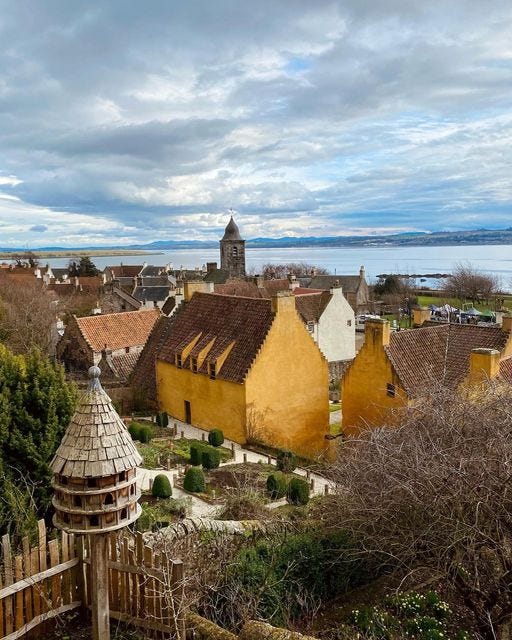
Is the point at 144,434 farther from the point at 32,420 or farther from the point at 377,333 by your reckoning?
the point at 32,420

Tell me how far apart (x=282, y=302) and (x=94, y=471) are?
1991 cm

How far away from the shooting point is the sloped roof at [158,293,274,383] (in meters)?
26.0

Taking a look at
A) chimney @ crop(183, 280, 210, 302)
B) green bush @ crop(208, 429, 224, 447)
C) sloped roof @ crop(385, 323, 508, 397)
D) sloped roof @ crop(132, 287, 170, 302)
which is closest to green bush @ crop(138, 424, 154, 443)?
green bush @ crop(208, 429, 224, 447)

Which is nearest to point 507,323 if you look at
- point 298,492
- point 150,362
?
point 298,492

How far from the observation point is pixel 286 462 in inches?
831

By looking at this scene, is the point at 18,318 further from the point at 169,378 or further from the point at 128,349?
the point at 169,378

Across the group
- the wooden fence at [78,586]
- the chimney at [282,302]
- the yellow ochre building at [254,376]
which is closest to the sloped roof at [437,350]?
the yellow ochre building at [254,376]

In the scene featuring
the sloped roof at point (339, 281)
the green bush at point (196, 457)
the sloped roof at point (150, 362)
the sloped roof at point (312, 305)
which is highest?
the sloped roof at point (339, 281)

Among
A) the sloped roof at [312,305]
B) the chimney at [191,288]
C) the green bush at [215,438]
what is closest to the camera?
the green bush at [215,438]

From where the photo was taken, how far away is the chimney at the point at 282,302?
85.2 feet

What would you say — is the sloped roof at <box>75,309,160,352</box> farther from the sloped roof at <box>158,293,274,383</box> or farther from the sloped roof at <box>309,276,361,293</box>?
the sloped roof at <box>309,276,361,293</box>

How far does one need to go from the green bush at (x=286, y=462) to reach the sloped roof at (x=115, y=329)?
680 inches

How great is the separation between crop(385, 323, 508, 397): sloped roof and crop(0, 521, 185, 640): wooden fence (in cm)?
1602

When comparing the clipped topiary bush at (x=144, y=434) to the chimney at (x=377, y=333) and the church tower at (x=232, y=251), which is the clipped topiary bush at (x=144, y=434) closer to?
the chimney at (x=377, y=333)
